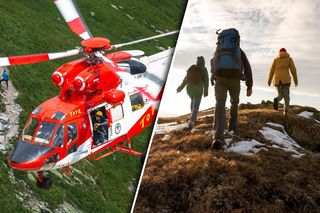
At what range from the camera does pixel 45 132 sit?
28.3 feet

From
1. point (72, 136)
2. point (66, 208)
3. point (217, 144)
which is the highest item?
point (217, 144)

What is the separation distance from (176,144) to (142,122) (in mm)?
6686

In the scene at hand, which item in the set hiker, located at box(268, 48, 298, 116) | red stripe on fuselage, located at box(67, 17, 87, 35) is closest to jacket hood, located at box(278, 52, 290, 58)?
hiker, located at box(268, 48, 298, 116)

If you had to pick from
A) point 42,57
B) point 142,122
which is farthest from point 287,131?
point 142,122

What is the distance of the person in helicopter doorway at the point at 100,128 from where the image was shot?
926 cm

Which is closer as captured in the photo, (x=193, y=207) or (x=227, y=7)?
(x=193, y=207)

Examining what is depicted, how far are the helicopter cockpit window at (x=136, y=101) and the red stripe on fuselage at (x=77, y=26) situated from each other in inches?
76.5

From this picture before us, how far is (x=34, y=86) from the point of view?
72.4 ft

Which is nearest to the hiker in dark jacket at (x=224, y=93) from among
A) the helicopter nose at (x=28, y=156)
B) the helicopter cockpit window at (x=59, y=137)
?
the helicopter cockpit window at (x=59, y=137)

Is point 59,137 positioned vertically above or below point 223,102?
below

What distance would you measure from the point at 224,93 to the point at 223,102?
0.24 ft

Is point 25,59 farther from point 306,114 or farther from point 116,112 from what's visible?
point 306,114

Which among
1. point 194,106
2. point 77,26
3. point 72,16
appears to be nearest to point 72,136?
point 77,26

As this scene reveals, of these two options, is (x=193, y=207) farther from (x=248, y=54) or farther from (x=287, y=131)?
(x=248, y=54)
